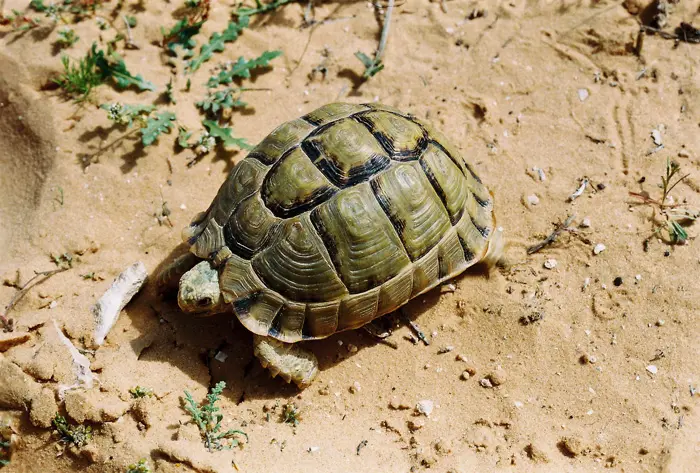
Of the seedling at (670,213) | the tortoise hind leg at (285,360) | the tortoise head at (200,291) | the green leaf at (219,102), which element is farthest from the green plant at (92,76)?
the seedling at (670,213)

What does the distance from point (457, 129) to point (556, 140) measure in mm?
887

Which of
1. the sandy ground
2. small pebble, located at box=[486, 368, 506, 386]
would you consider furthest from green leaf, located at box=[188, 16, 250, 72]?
small pebble, located at box=[486, 368, 506, 386]

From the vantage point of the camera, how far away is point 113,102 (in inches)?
217

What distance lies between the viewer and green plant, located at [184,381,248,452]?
3.83m

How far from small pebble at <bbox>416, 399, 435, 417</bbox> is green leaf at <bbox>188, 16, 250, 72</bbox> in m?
3.75

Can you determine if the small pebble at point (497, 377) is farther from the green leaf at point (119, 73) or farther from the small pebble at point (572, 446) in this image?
the green leaf at point (119, 73)

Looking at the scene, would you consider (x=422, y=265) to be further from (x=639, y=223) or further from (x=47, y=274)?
(x=47, y=274)

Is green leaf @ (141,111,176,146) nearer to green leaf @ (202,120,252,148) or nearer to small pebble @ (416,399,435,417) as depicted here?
green leaf @ (202,120,252,148)

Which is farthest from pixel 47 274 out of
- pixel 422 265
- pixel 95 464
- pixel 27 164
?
pixel 422 265

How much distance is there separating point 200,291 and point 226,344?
0.65 meters

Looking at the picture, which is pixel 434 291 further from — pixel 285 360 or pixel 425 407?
pixel 285 360

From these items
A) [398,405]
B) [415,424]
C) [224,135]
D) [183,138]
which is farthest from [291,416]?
[183,138]

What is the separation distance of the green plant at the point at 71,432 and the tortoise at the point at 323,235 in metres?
0.99

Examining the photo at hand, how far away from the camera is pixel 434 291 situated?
4.71 metres
